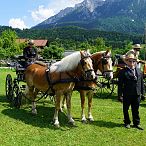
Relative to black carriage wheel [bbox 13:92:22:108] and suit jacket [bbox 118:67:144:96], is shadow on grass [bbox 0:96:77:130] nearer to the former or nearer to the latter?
black carriage wheel [bbox 13:92:22:108]

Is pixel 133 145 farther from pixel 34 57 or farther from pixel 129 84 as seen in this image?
pixel 34 57

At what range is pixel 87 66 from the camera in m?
10.3

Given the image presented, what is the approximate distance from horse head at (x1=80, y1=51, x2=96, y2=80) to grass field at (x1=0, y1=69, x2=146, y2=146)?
1.54 m

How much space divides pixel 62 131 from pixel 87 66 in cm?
190

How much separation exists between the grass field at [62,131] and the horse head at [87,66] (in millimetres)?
1541

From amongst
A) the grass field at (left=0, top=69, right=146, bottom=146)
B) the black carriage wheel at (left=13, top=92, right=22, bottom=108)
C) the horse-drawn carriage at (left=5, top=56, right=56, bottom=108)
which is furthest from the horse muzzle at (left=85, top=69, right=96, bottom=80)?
the black carriage wheel at (left=13, top=92, right=22, bottom=108)

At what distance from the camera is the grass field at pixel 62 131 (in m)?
9.32

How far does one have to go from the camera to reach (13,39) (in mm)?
80938

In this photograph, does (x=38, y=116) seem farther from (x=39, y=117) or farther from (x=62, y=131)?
(x=62, y=131)

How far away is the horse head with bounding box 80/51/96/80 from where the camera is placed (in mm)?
10156

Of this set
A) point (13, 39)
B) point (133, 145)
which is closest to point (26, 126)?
point (133, 145)

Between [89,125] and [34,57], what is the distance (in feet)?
13.1

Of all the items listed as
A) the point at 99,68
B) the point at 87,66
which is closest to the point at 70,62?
the point at 87,66

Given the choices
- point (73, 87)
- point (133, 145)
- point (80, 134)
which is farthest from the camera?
point (73, 87)
